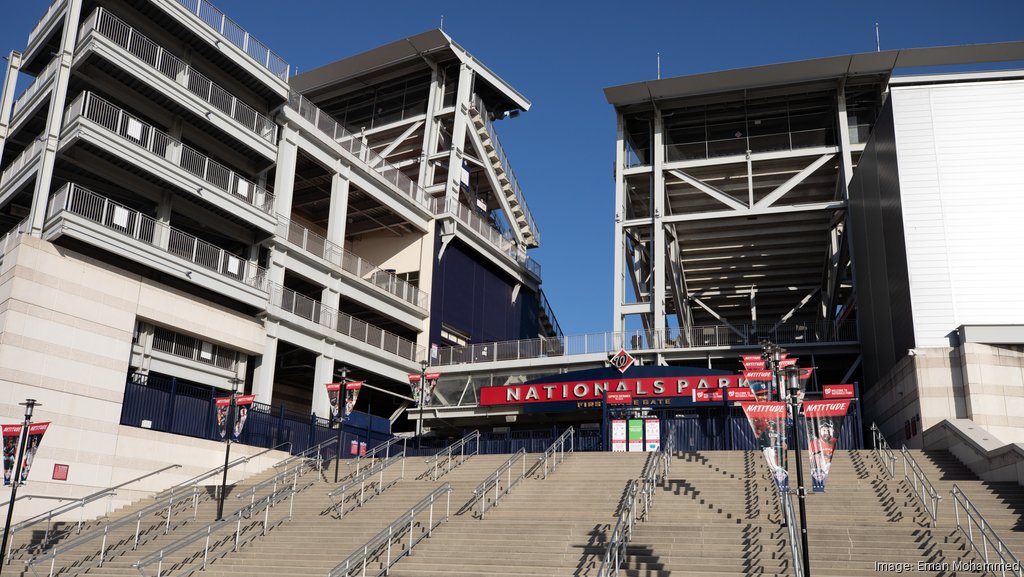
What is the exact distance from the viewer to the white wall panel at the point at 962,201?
27.2 m

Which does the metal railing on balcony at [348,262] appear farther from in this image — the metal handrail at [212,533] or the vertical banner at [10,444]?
the vertical banner at [10,444]

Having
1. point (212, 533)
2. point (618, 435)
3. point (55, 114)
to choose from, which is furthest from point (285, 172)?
point (212, 533)

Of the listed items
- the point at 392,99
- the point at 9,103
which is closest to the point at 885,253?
the point at 392,99

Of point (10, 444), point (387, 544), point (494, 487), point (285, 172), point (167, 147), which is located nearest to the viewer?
point (387, 544)

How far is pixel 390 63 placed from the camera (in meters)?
47.7

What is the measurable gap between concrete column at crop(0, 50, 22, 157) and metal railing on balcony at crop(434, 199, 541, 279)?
64.4 ft

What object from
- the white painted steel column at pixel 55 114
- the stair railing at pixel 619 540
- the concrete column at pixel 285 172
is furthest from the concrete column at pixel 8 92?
the stair railing at pixel 619 540

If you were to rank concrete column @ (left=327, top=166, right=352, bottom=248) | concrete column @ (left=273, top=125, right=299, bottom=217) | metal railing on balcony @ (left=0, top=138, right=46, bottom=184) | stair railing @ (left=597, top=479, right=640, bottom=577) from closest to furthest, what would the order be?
stair railing @ (left=597, top=479, right=640, bottom=577) < metal railing on balcony @ (left=0, top=138, right=46, bottom=184) < concrete column @ (left=273, top=125, right=299, bottom=217) < concrete column @ (left=327, top=166, right=352, bottom=248)

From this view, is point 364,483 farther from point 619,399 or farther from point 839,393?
point 839,393

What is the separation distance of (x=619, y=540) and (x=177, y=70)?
2378 centimetres

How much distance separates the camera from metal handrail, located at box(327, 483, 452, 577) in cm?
1678

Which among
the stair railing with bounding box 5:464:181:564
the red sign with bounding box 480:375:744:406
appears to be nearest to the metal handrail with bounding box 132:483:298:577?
the stair railing with bounding box 5:464:181:564

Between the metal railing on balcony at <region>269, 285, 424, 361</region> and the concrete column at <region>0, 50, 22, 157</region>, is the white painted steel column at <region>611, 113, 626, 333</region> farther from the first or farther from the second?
the concrete column at <region>0, 50, 22, 157</region>

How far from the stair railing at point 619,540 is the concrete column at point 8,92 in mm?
27248
